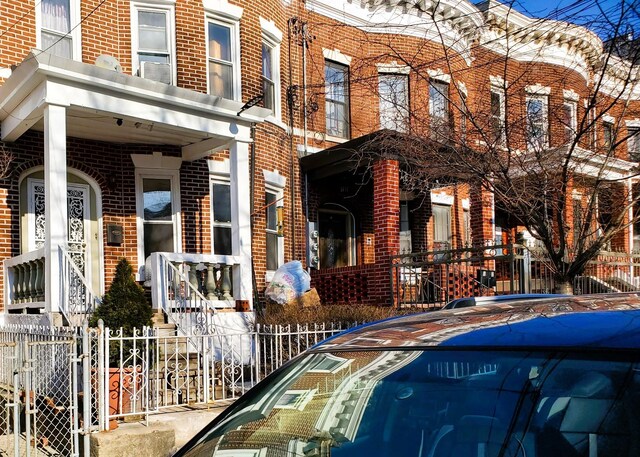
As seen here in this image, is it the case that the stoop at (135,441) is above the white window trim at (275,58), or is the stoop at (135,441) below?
below

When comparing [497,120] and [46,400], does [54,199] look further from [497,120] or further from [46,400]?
[497,120]

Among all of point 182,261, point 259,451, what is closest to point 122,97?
point 182,261

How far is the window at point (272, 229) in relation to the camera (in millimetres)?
13906

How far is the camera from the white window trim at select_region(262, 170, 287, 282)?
1357 cm

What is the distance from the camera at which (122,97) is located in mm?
10016

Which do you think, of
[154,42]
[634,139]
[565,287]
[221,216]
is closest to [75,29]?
[154,42]

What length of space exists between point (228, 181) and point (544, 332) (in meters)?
11.3

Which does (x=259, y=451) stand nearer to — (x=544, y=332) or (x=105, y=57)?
(x=544, y=332)

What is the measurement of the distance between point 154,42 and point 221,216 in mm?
3362

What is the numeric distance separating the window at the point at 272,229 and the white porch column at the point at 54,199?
200 inches

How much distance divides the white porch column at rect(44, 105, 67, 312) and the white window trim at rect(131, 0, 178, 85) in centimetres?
291

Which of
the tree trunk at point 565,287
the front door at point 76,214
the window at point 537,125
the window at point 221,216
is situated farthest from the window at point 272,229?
the tree trunk at point 565,287

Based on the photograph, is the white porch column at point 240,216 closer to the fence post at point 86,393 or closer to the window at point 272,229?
the window at point 272,229

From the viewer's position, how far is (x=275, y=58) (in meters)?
14.4
